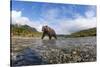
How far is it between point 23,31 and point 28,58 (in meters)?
0.29

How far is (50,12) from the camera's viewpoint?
220 centimetres

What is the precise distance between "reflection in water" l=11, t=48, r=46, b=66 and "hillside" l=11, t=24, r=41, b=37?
0.54 ft

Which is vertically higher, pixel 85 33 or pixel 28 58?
pixel 85 33

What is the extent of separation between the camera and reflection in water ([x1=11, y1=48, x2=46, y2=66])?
2.06 meters

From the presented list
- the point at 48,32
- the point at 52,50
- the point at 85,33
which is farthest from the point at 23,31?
the point at 85,33

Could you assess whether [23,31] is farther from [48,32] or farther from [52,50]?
[52,50]

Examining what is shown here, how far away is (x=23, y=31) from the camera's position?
6.91ft

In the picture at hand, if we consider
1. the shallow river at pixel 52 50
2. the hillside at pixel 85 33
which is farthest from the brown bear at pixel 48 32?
the hillside at pixel 85 33

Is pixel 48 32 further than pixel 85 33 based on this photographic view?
No

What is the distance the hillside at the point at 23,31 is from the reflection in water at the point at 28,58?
6.5 inches

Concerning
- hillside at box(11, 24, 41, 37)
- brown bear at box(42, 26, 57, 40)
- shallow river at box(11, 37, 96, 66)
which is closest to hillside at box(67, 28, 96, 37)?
shallow river at box(11, 37, 96, 66)

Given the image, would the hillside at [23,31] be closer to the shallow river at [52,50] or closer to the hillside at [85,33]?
the shallow river at [52,50]
